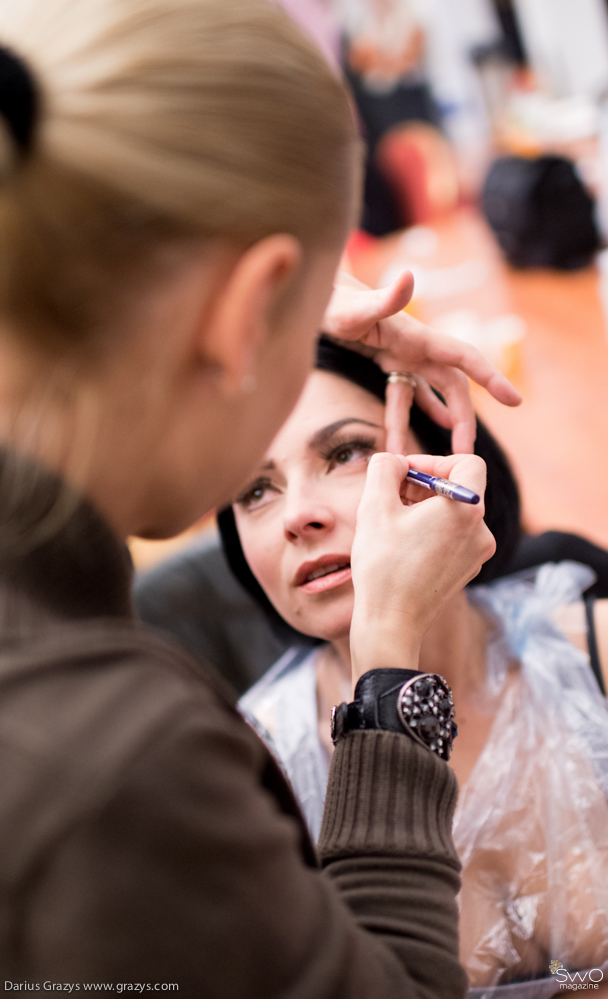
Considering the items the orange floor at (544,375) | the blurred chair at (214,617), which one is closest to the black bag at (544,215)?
the orange floor at (544,375)

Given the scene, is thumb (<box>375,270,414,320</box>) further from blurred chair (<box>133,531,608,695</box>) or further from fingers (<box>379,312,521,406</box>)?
blurred chair (<box>133,531,608,695</box>)

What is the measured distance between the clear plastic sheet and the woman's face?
269 mm

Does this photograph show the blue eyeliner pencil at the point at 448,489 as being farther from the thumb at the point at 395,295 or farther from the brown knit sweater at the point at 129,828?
the brown knit sweater at the point at 129,828

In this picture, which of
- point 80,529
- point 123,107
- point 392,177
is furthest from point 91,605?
point 392,177

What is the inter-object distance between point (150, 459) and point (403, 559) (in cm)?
24

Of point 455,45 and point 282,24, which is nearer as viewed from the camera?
point 282,24

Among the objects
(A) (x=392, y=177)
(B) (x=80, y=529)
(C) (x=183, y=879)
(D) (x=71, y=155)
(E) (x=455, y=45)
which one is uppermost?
(D) (x=71, y=155)

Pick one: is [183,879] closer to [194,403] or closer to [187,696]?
[187,696]

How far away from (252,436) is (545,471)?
4.89 feet

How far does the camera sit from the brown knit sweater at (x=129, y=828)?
36 cm

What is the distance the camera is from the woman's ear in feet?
1.40

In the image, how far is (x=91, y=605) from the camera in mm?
456

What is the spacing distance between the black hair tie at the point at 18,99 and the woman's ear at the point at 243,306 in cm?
12

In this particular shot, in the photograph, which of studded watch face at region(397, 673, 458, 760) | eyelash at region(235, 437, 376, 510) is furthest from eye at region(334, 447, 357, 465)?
studded watch face at region(397, 673, 458, 760)
